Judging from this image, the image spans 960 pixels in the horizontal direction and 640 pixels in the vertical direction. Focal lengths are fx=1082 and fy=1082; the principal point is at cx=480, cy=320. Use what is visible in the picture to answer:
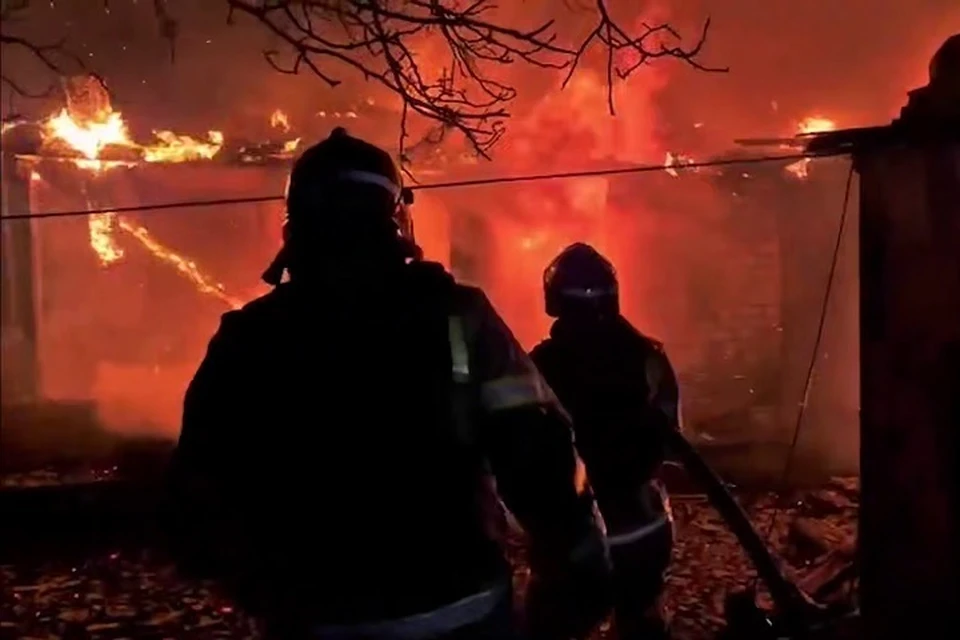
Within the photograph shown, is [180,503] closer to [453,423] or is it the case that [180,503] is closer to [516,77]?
[453,423]

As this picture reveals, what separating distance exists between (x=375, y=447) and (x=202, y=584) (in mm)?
5357

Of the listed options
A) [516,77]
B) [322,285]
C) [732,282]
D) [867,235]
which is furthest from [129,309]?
[322,285]

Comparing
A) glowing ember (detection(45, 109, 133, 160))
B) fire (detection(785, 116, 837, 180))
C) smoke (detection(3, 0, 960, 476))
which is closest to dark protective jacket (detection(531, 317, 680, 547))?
smoke (detection(3, 0, 960, 476))

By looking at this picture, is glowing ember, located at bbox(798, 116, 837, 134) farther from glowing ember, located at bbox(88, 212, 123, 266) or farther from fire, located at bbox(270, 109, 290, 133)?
glowing ember, located at bbox(88, 212, 123, 266)

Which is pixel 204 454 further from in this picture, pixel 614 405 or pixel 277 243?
pixel 277 243

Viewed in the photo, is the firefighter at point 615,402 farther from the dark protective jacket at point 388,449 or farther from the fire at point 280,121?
the fire at point 280,121

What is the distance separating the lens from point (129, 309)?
1698 cm

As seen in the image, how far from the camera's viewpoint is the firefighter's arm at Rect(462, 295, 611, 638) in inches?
83.0

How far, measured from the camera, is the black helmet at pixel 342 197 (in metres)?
2.17

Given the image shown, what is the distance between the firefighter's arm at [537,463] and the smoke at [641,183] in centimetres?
1073

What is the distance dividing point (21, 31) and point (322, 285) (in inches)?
569

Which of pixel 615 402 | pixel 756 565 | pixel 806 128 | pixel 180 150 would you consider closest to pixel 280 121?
pixel 180 150

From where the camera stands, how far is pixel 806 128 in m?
13.7

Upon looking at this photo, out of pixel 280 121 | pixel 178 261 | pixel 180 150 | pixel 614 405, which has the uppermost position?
pixel 280 121
